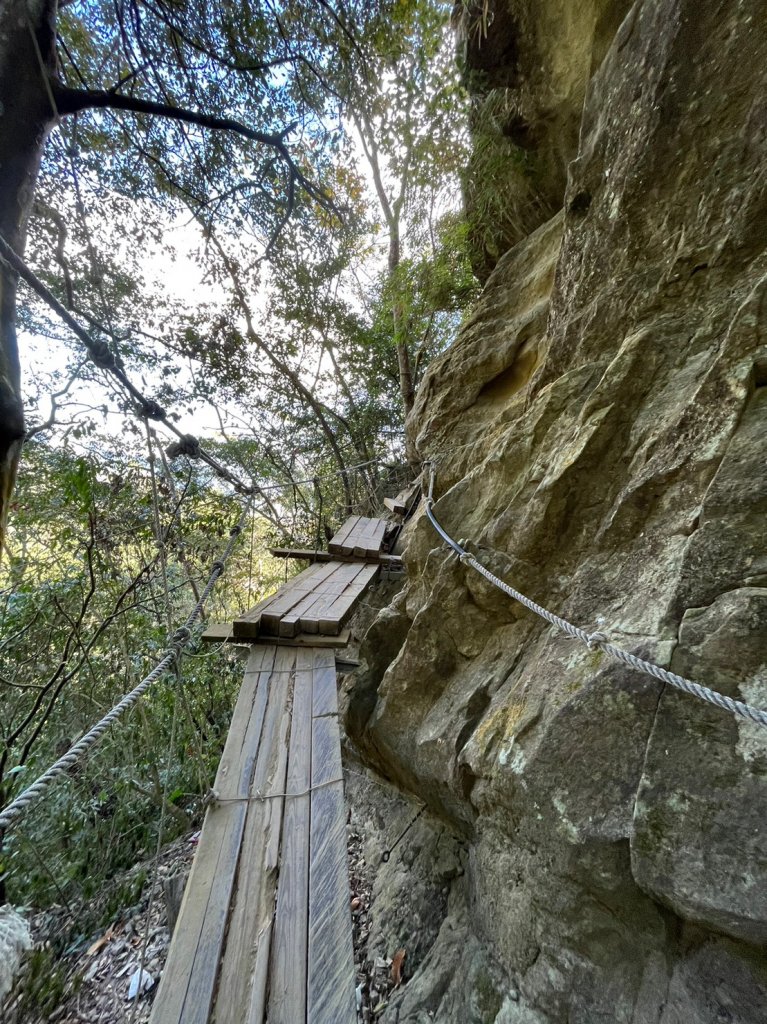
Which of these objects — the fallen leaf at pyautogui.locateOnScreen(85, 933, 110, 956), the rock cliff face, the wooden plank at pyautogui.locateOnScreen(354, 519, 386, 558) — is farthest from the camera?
the wooden plank at pyautogui.locateOnScreen(354, 519, 386, 558)

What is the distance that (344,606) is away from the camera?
2754 millimetres

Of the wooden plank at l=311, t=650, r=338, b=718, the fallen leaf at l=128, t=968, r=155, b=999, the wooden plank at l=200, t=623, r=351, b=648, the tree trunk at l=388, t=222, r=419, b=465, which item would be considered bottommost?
the fallen leaf at l=128, t=968, r=155, b=999

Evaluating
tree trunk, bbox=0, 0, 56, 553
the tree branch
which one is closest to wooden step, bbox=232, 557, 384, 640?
tree trunk, bbox=0, 0, 56, 553

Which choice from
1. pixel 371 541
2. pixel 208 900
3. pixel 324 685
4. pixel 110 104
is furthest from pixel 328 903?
pixel 110 104

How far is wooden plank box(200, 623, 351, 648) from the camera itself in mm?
2449

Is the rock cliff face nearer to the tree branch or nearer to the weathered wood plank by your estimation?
the weathered wood plank

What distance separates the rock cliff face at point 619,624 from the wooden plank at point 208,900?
3.37ft

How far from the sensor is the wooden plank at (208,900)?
1.02m

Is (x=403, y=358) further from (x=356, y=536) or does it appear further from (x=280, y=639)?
(x=280, y=639)

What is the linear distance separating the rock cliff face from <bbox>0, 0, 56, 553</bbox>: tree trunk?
2742 millimetres

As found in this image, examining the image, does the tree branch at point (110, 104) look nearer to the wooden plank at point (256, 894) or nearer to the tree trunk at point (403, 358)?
the tree trunk at point (403, 358)

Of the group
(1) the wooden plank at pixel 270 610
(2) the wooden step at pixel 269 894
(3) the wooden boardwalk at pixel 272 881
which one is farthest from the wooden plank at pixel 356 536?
(2) the wooden step at pixel 269 894

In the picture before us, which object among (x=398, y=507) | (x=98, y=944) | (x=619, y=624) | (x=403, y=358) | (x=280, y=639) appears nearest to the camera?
(x=619, y=624)

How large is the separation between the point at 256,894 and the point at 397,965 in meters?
1.43
